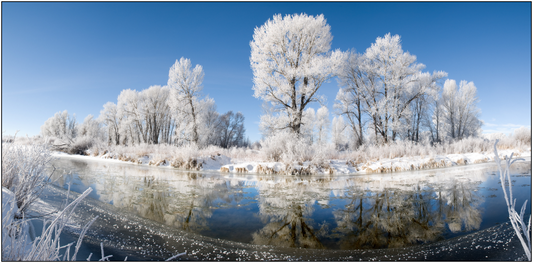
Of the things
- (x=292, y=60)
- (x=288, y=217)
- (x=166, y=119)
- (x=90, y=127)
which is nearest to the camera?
(x=288, y=217)

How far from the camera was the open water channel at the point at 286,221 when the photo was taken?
8.48 feet

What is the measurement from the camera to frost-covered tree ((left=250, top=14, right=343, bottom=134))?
38.7ft

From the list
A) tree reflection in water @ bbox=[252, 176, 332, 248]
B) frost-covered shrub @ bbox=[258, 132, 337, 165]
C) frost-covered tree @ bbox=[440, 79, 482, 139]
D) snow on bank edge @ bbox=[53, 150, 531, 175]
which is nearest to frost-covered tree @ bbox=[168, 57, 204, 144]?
snow on bank edge @ bbox=[53, 150, 531, 175]

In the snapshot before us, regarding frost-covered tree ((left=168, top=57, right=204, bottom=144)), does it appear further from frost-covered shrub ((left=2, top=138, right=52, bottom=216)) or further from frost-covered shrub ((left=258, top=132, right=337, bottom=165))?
frost-covered shrub ((left=2, top=138, right=52, bottom=216))

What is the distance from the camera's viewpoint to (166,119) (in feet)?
109

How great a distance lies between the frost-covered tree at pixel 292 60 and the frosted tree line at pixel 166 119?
30.1 ft

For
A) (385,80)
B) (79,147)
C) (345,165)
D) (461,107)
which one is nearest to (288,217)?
(345,165)

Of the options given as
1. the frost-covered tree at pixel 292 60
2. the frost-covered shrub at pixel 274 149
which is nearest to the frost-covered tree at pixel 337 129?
the frost-covered tree at pixel 292 60

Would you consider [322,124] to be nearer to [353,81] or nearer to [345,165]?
[353,81]

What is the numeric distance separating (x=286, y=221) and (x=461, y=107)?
33.8 metres

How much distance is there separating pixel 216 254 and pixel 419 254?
7.43ft

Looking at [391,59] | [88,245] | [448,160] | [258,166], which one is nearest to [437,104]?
[391,59]

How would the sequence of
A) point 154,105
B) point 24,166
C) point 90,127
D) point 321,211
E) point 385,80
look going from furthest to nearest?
point 90,127 → point 154,105 → point 385,80 → point 321,211 → point 24,166

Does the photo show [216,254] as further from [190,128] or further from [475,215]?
[190,128]
